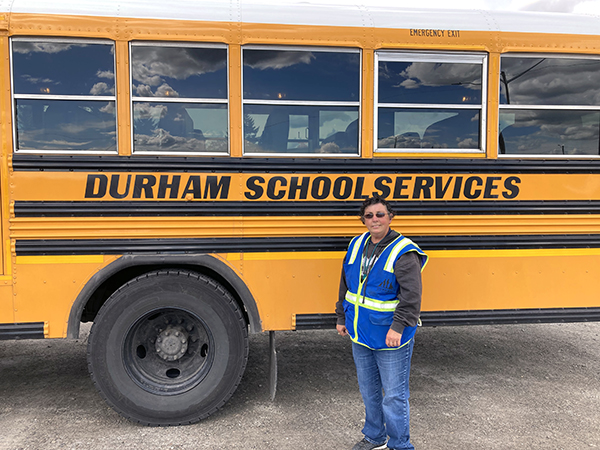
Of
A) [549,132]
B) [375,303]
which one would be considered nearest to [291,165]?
[375,303]

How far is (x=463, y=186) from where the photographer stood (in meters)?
3.23

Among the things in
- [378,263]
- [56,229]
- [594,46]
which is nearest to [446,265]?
[378,263]

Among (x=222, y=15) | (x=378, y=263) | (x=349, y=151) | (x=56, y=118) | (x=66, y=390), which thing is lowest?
(x=66, y=390)

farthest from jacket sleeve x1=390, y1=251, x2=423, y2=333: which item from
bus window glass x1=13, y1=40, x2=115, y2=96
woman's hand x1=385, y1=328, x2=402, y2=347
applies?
bus window glass x1=13, y1=40, x2=115, y2=96

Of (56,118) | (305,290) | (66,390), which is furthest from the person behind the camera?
(66,390)

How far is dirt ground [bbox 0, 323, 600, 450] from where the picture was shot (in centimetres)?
293

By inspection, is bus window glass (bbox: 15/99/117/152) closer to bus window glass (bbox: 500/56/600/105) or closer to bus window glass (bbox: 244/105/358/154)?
bus window glass (bbox: 244/105/358/154)

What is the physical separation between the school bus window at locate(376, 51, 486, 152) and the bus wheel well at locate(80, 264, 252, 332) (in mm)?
1493

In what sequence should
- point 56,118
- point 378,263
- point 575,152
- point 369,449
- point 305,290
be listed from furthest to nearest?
point 575,152 < point 305,290 < point 56,118 < point 369,449 < point 378,263

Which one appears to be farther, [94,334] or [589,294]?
[589,294]

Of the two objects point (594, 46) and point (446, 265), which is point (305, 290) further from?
point (594, 46)

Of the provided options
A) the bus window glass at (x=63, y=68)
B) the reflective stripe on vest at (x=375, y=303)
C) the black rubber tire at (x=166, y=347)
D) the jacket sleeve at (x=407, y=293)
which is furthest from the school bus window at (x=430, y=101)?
the bus window glass at (x=63, y=68)

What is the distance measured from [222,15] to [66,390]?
3186mm

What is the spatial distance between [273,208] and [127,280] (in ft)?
3.97
